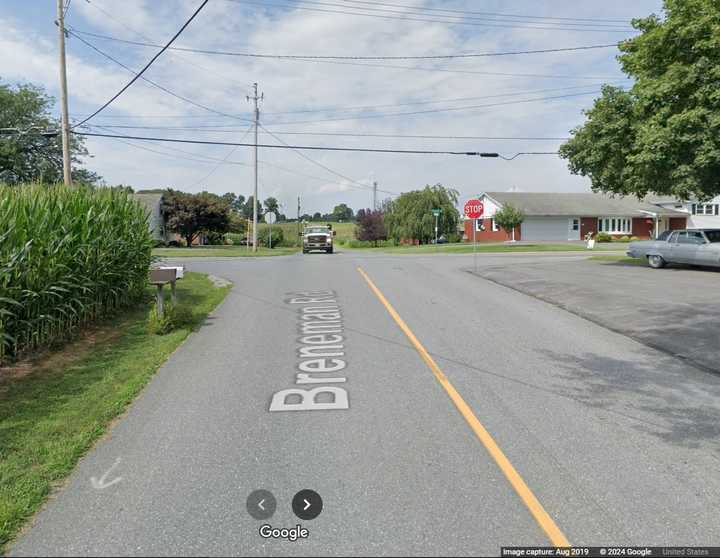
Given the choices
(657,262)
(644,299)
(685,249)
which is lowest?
(644,299)

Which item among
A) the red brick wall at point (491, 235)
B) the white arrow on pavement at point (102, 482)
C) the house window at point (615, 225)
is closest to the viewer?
the white arrow on pavement at point (102, 482)

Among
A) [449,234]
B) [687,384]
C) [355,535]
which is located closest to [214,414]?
[355,535]

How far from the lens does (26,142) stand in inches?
1442

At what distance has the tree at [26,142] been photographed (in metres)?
35.7

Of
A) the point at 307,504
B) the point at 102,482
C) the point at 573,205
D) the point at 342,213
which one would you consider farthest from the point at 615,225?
the point at 342,213

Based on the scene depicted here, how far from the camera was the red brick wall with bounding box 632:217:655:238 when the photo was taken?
169ft

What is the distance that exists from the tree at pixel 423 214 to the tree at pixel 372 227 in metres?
4.93

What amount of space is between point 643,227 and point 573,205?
7336mm

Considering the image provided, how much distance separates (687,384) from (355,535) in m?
4.70

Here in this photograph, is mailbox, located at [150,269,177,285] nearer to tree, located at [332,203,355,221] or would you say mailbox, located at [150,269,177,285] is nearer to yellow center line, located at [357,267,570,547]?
yellow center line, located at [357,267,570,547]

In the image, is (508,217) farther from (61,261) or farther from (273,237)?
(61,261)

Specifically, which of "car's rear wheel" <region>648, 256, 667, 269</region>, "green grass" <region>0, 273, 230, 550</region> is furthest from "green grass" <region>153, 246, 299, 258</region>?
"green grass" <region>0, 273, 230, 550</region>

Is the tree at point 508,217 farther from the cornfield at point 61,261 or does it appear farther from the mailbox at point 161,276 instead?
the mailbox at point 161,276

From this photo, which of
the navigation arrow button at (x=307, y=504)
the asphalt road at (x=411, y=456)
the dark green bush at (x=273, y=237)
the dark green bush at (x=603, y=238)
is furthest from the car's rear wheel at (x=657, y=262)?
the dark green bush at (x=273, y=237)
